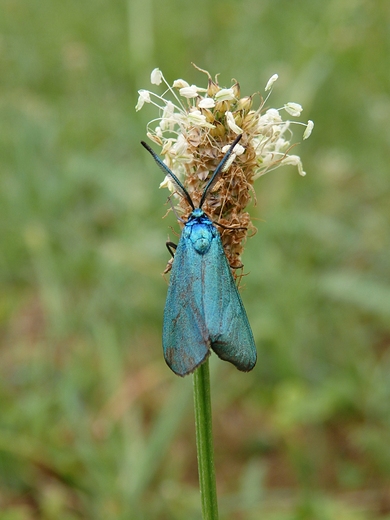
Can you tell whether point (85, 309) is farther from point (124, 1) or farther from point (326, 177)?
point (124, 1)

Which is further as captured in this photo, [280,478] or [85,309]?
[85,309]

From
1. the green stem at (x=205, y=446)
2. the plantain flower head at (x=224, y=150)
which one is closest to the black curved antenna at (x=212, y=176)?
the plantain flower head at (x=224, y=150)

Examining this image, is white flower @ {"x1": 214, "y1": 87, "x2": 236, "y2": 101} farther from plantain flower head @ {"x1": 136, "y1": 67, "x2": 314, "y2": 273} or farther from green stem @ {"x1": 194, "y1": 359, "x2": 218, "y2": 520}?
green stem @ {"x1": 194, "y1": 359, "x2": 218, "y2": 520}

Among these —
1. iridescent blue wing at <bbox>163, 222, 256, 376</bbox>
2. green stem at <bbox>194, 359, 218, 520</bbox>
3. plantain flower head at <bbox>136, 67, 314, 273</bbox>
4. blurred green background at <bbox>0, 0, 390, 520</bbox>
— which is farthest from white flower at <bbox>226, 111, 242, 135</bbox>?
blurred green background at <bbox>0, 0, 390, 520</bbox>

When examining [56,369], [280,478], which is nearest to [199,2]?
[56,369]

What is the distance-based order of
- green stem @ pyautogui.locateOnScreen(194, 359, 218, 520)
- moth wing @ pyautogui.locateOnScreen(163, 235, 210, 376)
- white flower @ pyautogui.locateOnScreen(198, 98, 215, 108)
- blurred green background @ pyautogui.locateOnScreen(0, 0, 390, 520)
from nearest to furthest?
green stem @ pyautogui.locateOnScreen(194, 359, 218, 520) < moth wing @ pyautogui.locateOnScreen(163, 235, 210, 376) < white flower @ pyautogui.locateOnScreen(198, 98, 215, 108) < blurred green background @ pyautogui.locateOnScreen(0, 0, 390, 520)
